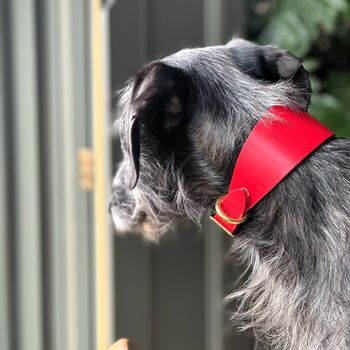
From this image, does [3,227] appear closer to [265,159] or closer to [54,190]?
[54,190]

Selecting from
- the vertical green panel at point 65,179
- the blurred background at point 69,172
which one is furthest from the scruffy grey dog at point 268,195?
the vertical green panel at point 65,179

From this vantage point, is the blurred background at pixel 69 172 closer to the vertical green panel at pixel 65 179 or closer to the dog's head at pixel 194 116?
the vertical green panel at pixel 65 179

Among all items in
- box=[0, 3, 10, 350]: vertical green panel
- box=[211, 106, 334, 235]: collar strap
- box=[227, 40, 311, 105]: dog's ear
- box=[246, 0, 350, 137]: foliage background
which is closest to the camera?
box=[211, 106, 334, 235]: collar strap

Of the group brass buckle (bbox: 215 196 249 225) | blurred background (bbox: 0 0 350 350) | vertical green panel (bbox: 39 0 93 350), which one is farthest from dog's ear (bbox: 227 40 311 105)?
vertical green panel (bbox: 39 0 93 350)

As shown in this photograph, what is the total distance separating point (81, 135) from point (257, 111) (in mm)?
768

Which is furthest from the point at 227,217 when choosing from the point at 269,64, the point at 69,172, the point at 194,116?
the point at 69,172

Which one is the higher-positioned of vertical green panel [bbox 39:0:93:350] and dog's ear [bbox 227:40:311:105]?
dog's ear [bbox 227:40:311:105]

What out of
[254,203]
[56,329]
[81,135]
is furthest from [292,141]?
[56,329]

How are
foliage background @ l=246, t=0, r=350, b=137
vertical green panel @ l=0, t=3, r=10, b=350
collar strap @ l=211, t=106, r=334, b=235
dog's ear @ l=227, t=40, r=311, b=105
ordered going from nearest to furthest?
1. collar strap @ l=211, t=106, r=334, b=235
2. dog's ear @ l=227, t=40, r=311, b=105
3. vertical green panel @ l=0, t=3, r=10, b=350
4. foliage background @ l=246, t=0, r=350, b=137

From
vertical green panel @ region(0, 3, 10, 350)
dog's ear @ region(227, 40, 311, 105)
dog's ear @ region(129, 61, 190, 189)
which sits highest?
dog's ear @ region(227, 40, 311, 105)

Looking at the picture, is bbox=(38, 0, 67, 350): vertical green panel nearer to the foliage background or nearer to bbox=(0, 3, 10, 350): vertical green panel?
bbox=(0, 3, 10, 350): vertical green panel

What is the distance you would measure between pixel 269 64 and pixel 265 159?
303mm

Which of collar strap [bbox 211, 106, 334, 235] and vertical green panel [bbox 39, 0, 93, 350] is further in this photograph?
vertical green panel [bbox 39, 0, 93, 350]

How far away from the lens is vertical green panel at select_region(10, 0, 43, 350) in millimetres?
1616
